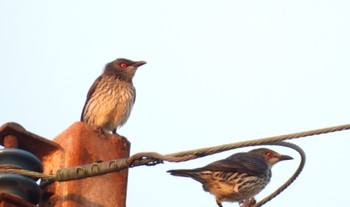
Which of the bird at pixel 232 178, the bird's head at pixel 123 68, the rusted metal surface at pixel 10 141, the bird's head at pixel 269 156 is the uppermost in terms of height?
the bird's head at pixel 123 68

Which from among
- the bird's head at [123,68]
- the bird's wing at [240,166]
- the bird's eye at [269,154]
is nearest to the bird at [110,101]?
the bird's head at [123,68]

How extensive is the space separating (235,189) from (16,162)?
576 centimetres

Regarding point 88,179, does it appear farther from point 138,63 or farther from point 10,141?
point 138,63

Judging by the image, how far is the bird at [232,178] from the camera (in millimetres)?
11414

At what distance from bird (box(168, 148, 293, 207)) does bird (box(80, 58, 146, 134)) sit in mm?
2215

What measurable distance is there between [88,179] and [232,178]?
534 cm

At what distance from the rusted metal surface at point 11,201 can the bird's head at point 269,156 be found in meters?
7.85

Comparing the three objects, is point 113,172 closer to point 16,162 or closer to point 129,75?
point 16,162

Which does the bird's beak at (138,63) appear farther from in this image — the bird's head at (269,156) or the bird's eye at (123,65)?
the bird's head at (269,156)

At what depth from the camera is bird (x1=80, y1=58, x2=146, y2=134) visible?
13.4 m

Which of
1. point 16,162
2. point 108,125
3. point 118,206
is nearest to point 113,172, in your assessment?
point 118,206

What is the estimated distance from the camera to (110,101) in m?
13.5

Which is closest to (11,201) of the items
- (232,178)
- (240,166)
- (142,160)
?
(142,160)

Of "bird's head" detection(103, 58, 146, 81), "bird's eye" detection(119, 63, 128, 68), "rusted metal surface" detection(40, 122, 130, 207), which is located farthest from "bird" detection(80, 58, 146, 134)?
"rusted metal surface" detection(40, 122, 130, 207)
